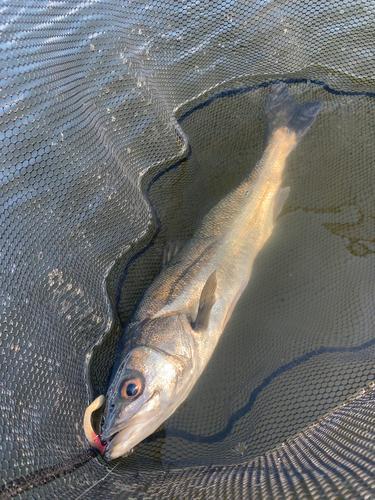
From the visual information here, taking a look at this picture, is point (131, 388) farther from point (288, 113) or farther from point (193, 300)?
point (288, 113)

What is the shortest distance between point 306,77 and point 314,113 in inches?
25.9

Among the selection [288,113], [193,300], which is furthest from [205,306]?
[288,113]

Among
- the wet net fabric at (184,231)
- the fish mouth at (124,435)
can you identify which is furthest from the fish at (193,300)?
the wet net fabric at (184,231)

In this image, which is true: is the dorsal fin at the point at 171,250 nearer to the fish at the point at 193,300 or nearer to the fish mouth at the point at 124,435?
the fish at the point at 193,300

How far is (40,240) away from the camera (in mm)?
2734

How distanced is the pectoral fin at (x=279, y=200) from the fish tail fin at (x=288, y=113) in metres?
0.60

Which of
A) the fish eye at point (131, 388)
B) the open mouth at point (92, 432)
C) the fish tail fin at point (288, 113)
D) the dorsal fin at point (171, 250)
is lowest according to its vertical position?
the open mouth at point (92, 432)

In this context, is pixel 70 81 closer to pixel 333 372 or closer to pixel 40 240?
pixel 40 240

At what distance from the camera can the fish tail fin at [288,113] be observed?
12.7 ft

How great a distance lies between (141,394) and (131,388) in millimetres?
76

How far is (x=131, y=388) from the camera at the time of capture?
226 cm

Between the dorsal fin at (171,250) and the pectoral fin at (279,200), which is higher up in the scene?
the dorsal fin at (171,250)

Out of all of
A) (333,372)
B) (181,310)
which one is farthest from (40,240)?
(333,372)

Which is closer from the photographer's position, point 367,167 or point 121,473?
point 121,473
